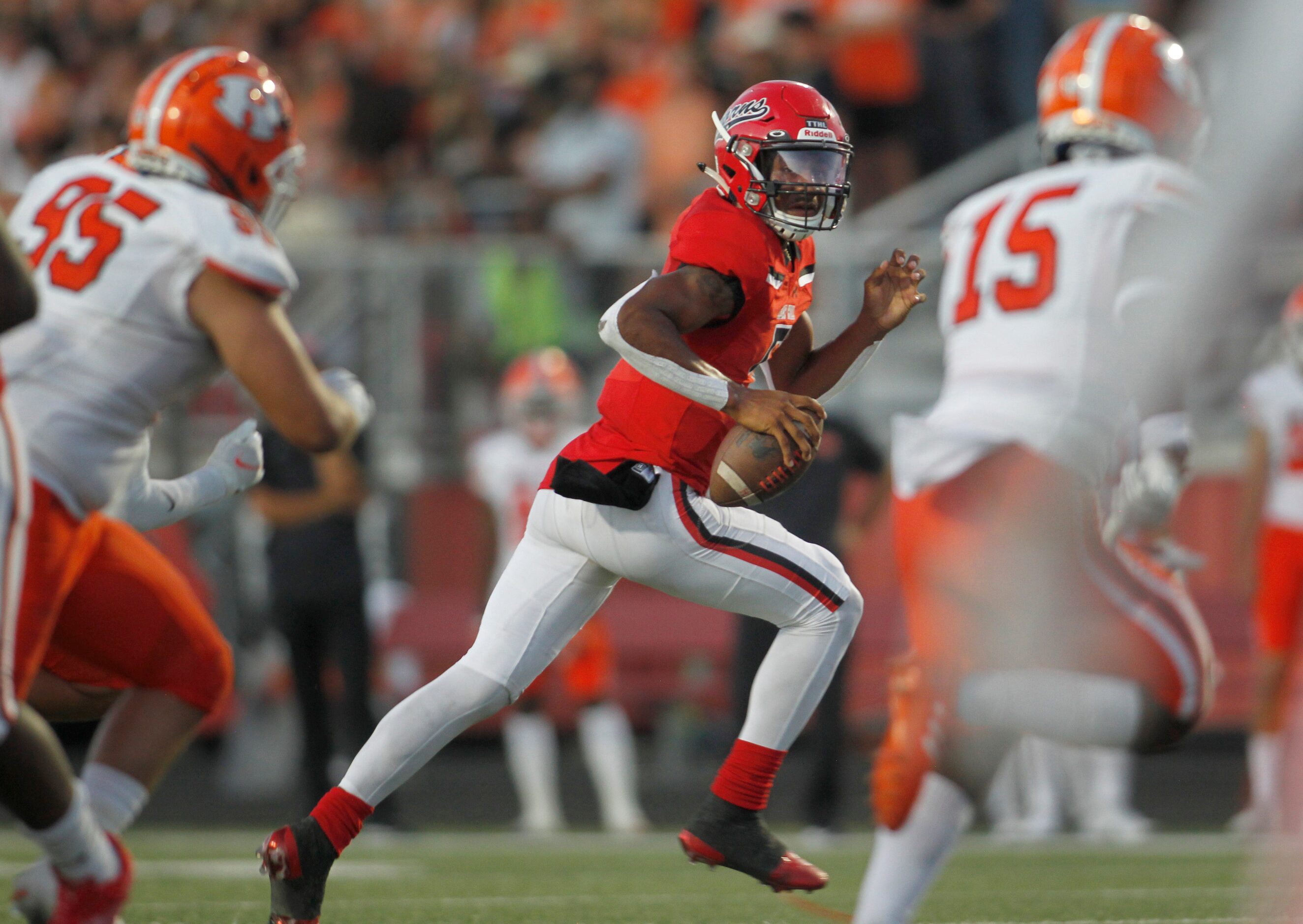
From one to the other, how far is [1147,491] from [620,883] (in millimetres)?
2749

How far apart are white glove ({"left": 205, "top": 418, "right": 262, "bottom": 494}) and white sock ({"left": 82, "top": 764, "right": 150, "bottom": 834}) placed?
2.07 feet

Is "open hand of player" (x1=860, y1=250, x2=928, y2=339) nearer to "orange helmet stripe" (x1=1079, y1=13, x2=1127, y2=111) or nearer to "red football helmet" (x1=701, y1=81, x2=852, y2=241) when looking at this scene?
"red football helmet" (x1=701, y1=81, x2=852, y2=241)

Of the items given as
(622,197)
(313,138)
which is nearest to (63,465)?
(622,197)

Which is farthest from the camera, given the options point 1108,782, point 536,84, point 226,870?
point 536,84

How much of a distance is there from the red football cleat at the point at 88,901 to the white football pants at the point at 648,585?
556mm

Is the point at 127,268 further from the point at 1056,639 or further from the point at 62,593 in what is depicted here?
the point at 1056,639

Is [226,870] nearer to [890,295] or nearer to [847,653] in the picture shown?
[847,653]

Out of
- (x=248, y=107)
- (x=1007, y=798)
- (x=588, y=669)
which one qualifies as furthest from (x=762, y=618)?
(x=1007, y=798)

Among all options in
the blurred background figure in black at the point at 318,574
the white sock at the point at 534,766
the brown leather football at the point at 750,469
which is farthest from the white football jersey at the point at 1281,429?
the brown leather football at the point at 750,469

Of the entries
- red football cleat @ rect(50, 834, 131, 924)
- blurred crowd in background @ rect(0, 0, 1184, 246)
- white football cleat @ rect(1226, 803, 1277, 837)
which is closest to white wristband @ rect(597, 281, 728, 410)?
red football cleat @ rect(50, 834, 131, 924)

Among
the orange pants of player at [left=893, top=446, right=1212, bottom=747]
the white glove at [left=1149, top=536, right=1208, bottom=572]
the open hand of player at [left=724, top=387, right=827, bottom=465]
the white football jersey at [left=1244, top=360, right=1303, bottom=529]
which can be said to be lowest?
the white football jersey at [left=1244, top=360, right=1303, bottom=529]

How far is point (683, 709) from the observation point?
9.98 metres

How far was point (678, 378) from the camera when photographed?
139 inches

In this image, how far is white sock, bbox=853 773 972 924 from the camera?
3.65m
